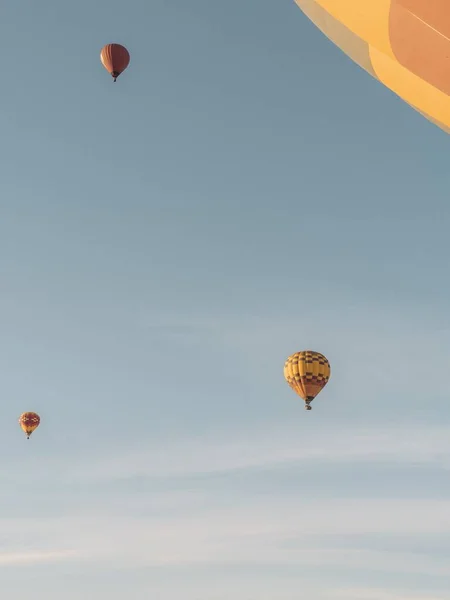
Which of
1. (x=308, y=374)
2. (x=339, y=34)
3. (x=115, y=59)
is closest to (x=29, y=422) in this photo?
(x=308, y=374)

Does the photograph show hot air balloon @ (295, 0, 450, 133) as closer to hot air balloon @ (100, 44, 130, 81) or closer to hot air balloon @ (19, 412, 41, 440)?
hot air balloon @ (100, 44, 130, 81)

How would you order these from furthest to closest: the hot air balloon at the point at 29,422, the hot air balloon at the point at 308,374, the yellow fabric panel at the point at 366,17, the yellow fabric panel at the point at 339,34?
the hot air balloon at the point at 29,422 < the hot air balloon at the point at 308,374 < the yellow fabric panel at the point at 339,34 < the yellow fabric panel at the point at 366,17

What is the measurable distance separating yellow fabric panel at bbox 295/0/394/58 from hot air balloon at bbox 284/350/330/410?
110 ft

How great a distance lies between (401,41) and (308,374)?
3379 cm

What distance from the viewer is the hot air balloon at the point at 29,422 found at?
59844mm

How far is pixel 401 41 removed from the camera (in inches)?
287

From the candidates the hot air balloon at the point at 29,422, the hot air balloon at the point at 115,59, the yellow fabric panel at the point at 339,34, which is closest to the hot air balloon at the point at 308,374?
the hot air balloon at the point at 115,59

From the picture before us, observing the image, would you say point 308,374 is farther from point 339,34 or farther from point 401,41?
point 401,41

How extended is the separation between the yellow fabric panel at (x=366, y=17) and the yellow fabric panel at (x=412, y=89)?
31 centimetres

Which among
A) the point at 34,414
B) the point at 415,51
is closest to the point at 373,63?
the point at 415,51

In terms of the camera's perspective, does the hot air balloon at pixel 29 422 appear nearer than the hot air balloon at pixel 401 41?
No

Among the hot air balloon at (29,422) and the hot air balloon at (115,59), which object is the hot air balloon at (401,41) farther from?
the hot air balloon at (29,422)

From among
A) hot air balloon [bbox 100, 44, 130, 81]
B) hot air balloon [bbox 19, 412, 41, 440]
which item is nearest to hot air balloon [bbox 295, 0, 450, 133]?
hot air balloon [bbox 100, 44, 130, 81]

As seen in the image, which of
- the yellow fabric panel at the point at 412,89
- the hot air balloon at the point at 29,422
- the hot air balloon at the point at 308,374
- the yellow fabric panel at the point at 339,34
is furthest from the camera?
the hot air balloon at the point at 29,422
